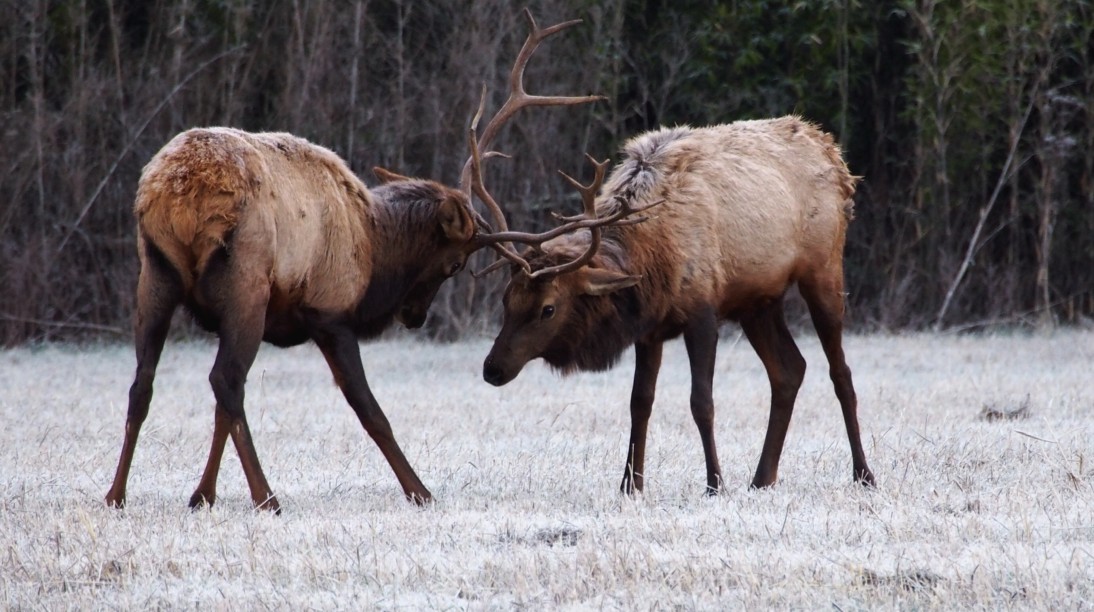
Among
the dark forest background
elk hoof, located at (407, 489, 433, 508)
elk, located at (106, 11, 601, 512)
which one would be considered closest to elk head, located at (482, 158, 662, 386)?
elk, located at (106, 11, 601, 512)

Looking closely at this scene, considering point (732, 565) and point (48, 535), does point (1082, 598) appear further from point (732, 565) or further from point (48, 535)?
point (48, 535)

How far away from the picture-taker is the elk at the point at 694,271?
22.9 feet

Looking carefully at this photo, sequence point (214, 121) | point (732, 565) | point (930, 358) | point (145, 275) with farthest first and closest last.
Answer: point (214, 121) < point (930, 358) < point (145, 275) < point (732, 565)

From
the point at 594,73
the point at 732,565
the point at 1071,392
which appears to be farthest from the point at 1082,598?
the point at 594,73

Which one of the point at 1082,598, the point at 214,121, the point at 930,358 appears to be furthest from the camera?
the point at 214,121

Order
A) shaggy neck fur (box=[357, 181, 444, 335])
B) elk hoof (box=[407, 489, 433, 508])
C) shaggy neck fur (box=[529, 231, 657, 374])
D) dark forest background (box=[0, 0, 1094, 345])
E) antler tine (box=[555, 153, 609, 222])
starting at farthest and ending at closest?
1. dark forest background (box=[0, 0, 1094, 345])
2. shaggy neck fur (box=[357, 181, 444, 335])
3. shaggy neck fur (box=[529, 231, 657, 374])
4. antler tine (box=[555, 153, 609, 222])
5. elk hoof (box=[407, 489, 433, 508])

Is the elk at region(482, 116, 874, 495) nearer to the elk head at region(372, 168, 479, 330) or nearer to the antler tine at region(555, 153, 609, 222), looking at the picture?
the antler tine at region(555, 153, 609, 222)

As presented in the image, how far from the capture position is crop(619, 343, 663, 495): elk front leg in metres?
6.95

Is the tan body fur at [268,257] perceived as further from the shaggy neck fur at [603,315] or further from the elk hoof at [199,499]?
the shaggy neck fur at [603,315]

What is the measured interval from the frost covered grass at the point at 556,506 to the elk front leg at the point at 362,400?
0.16 meters

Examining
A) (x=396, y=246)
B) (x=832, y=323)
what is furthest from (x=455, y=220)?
(x=832, y=323)

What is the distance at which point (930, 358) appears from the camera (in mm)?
13516

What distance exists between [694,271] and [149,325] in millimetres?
2572

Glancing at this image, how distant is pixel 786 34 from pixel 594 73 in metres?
2.20
